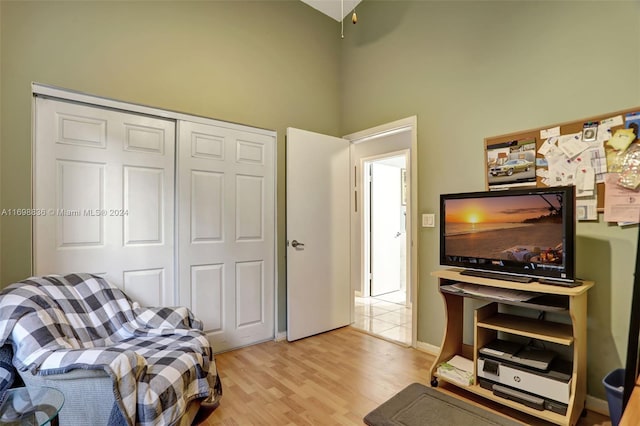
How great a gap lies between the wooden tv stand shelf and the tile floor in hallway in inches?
34.1

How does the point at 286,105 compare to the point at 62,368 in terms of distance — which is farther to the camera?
the point at 286,105

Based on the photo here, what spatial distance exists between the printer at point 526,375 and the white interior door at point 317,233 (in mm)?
1644

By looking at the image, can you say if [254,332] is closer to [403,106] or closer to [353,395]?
[353,395]

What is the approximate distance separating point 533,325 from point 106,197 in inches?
119

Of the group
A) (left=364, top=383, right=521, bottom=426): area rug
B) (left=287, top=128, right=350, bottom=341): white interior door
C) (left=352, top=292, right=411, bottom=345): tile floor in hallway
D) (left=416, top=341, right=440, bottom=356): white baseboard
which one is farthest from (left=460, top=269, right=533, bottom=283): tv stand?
(left=287, top=128, right=350, bottom=341): white interior door

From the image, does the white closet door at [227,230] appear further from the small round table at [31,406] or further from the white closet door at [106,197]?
the small round table at [31,406]

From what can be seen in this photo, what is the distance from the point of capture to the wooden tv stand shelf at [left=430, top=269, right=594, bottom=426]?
1.71 meters

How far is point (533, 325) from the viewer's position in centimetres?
196

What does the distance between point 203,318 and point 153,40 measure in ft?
7.58

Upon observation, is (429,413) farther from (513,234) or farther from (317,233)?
(317,233)

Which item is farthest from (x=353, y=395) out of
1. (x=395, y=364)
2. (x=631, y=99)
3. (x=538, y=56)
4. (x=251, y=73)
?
(x=251, y=73)

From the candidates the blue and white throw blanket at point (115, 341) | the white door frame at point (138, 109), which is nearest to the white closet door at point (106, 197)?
the white door frame at point (138, 109)

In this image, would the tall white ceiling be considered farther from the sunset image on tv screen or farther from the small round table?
the small round table

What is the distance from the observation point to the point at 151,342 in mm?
1943
